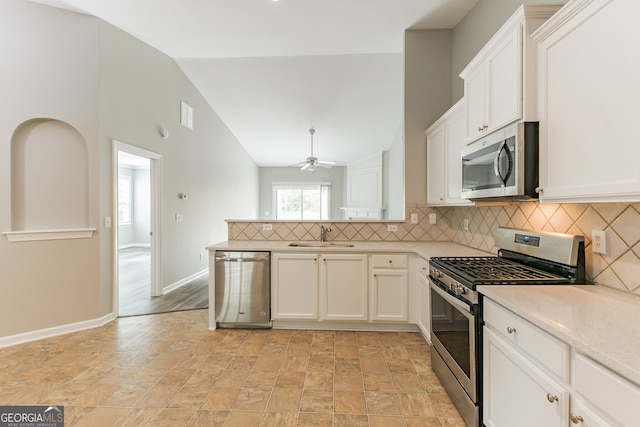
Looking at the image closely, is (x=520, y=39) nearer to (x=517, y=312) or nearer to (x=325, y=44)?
(x=517, y=312)

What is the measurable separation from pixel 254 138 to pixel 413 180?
16.0ft

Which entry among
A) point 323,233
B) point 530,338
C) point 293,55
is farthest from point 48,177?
point 530,338

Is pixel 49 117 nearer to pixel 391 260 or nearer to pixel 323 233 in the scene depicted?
pixel 323 233

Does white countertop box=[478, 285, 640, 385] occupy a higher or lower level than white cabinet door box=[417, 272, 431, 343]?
higher

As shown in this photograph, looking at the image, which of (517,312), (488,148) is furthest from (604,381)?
(488,148)

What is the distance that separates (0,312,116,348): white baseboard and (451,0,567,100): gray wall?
4610mm

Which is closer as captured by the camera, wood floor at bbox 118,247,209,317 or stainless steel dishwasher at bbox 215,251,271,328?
stainless steel dishwasher at bbox 215,251,271,328

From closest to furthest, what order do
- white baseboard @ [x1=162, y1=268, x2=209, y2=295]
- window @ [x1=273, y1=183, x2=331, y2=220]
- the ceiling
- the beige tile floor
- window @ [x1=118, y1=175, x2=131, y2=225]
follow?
1. the beige tile floor
2. the ceiling
3. white baseboard @ [x1=162, y1=268, x2=209, y2=295]
4. window @ [x1=118, y1=175, x2=131, y2=225]
5. window @ [x1=273, y1=183, x2=331, y2=220]

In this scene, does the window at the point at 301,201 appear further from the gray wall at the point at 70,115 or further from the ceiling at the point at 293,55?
the gray wall at the point at 70,115

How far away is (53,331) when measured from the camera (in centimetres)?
302

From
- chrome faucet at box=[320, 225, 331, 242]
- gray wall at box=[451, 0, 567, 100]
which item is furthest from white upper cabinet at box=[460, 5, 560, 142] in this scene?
chrome faucet at box=[320, 225, 331, 242]

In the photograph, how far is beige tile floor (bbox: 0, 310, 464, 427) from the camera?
6.07ft

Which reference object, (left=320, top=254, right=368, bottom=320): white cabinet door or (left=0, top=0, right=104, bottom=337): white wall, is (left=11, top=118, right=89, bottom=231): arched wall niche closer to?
(left=0, top=0, right=104, bottom=337): white wall

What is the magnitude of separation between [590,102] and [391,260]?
2025mm
